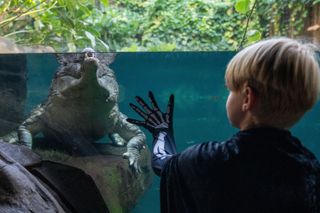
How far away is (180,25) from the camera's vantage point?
264cm

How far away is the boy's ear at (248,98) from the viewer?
3.59 ft

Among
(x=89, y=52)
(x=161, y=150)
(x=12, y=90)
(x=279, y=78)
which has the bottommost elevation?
(x=12, y=90)

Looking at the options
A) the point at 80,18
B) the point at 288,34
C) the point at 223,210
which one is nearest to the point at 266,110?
the point at 223,210

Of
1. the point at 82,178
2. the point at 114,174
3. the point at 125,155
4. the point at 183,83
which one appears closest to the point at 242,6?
the point at 183,83

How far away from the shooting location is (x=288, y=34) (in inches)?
→ 99.7

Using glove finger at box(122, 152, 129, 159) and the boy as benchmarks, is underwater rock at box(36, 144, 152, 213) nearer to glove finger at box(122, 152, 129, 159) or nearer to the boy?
glove finger at box(122, 152, 129, 159)

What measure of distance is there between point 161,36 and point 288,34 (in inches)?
29.6

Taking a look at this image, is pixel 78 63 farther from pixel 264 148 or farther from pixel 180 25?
pixel 264 148

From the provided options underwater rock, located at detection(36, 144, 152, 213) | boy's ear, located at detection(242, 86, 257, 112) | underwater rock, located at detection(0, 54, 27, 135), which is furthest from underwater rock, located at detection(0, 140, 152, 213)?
boy's ear, located at detection(242, 86, 257, 112)

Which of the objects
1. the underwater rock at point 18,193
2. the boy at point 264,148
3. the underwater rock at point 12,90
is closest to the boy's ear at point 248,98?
the boy at point 264,148

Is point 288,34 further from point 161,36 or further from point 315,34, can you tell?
point 161,36

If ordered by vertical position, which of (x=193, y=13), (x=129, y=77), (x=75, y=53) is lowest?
(x=129, y=77)

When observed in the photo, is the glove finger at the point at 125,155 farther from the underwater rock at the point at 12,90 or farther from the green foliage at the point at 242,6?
the green foliage at the point at 242,6

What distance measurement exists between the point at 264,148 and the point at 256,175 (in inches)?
2.8
